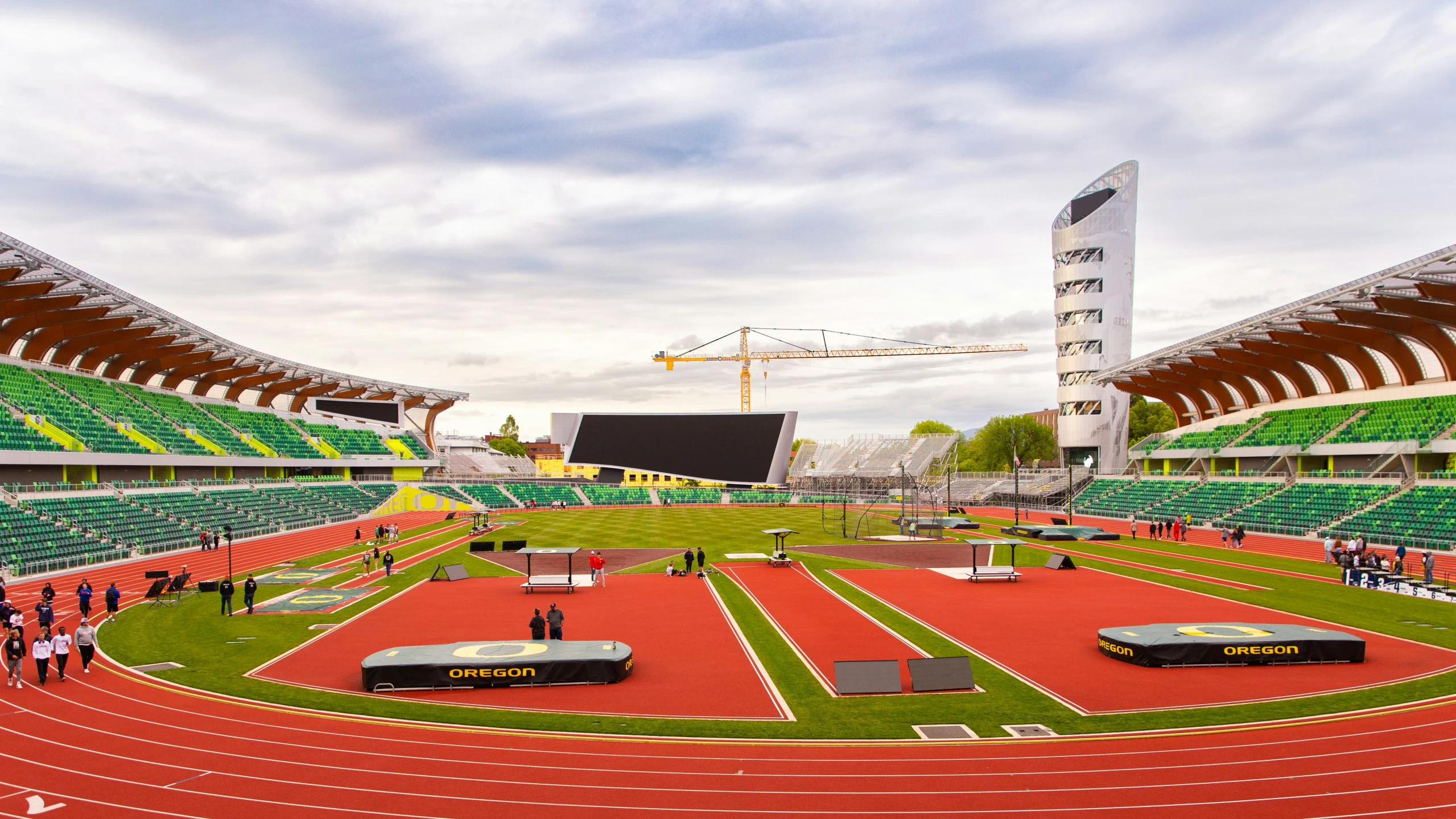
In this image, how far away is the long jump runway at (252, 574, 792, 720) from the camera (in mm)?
16984

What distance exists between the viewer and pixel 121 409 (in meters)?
55.3

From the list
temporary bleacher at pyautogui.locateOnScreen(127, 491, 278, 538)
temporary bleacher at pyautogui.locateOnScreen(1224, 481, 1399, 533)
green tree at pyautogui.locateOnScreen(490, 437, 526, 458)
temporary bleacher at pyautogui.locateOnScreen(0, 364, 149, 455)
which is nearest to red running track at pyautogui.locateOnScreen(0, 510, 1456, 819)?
temporary bleacher at pyautogui.locateOnScreen(127, 491, 278, 538)

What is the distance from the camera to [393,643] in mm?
22375

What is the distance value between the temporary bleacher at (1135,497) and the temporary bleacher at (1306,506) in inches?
357

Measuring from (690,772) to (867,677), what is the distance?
5.76 meters

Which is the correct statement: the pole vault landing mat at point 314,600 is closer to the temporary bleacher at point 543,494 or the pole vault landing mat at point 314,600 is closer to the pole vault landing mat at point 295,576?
the pole vault landing mat at point 295,576

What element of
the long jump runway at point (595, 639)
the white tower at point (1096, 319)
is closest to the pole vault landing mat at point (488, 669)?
the long jump runway at point (595, 639)

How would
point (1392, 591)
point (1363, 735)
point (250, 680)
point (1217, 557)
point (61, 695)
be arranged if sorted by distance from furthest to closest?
point (1217, 557), point (1392, 591), point (250, 680), point (61, 695), point (1363, 735)

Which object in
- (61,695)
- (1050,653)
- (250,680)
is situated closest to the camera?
(61,695)

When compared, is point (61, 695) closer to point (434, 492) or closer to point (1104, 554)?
point (1104, 554)

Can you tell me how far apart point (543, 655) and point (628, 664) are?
199 cm

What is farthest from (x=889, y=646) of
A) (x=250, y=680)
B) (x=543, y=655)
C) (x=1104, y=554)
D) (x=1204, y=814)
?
(x=1104, y=554)

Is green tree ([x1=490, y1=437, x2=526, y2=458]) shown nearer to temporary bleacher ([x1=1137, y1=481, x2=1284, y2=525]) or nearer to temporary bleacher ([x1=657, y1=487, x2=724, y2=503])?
temporary bleacher ([x1=657, y1=487, x2=724, y2=503])

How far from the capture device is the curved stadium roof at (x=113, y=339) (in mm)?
42406
